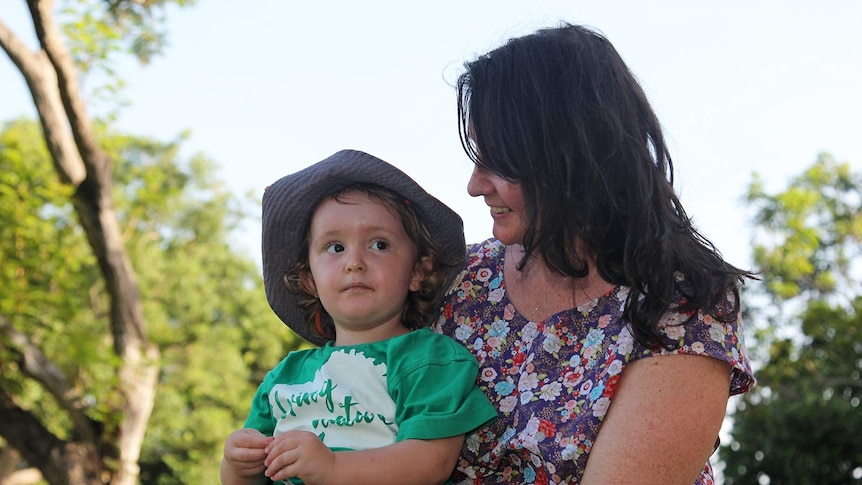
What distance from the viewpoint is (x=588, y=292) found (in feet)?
7.33

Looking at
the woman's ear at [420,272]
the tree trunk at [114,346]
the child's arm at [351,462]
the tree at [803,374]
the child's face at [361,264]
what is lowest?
the tree at [803,374]

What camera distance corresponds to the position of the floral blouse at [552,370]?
2021 mm

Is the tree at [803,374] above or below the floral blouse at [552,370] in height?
below

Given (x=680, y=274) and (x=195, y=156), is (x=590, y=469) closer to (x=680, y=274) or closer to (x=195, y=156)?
(x=680, y=274)

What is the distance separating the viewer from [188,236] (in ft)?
75.1

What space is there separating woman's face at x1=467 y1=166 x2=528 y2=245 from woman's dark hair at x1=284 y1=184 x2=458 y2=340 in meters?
0.17

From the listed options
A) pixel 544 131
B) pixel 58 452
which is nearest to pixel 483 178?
pixel 544 131

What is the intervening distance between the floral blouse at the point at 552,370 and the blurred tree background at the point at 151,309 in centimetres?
671

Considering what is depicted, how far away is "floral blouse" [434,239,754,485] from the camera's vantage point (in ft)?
6.63

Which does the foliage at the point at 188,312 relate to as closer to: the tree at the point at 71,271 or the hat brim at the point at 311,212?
the tree at the point at 71,271

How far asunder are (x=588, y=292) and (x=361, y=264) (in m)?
0.48

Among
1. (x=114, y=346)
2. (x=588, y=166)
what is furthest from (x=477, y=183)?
(x=114, y=346)

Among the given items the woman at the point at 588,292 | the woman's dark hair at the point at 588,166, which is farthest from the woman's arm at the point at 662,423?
the woman's dark hair at the point at 588,166

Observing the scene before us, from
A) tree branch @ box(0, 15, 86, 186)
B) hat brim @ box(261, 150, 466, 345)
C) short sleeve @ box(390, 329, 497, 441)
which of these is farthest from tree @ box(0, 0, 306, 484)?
short sleeve @ box(390, 329, 497, 441)
